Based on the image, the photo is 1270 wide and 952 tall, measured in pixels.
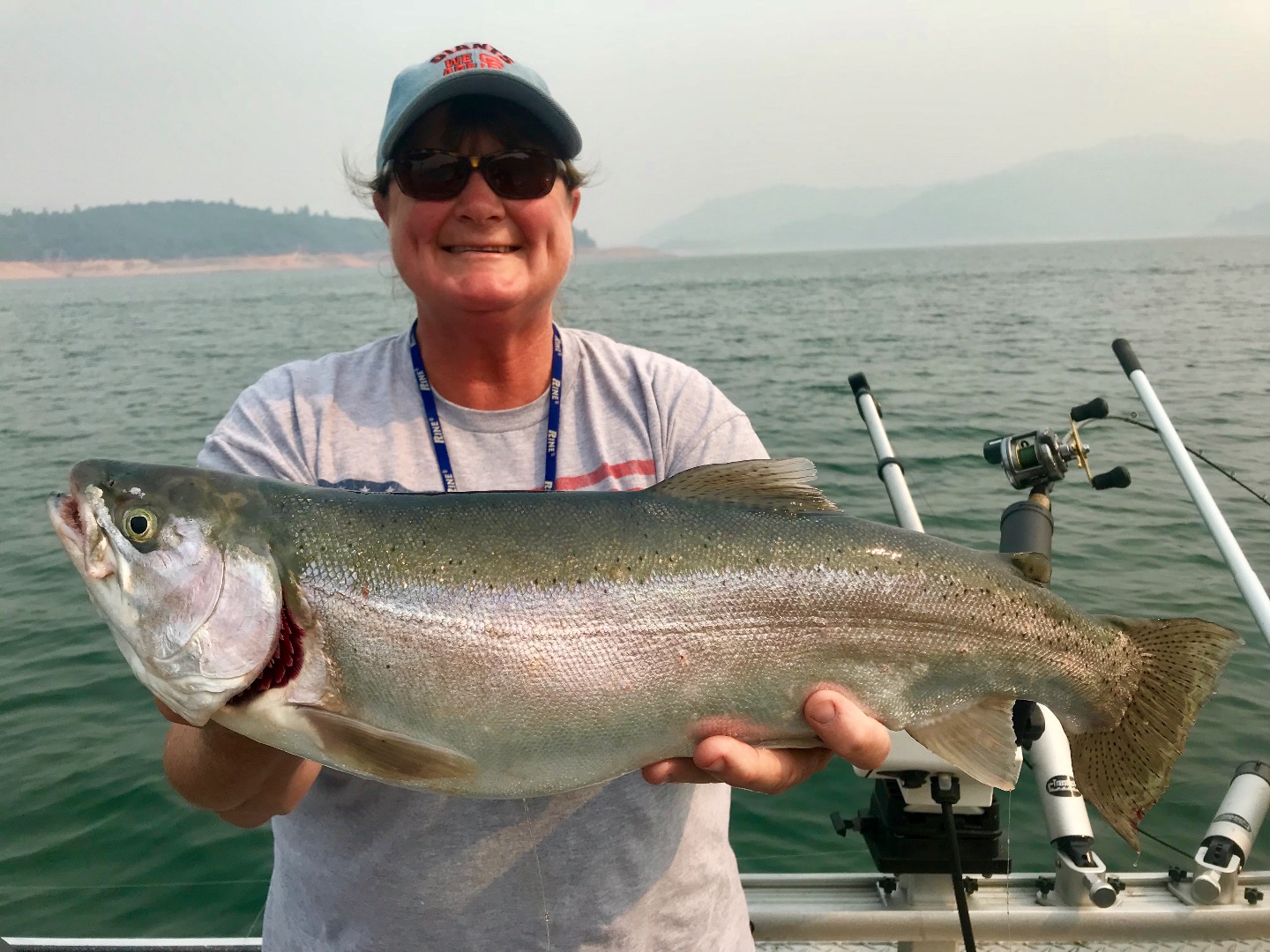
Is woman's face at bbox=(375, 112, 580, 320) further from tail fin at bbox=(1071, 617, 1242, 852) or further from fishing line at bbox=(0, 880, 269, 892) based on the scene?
fishing line at bbox=(0, 880, 269, 892)

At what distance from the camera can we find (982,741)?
2557 mm

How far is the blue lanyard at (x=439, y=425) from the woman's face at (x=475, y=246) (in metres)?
0.18

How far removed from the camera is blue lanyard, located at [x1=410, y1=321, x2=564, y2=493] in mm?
2602

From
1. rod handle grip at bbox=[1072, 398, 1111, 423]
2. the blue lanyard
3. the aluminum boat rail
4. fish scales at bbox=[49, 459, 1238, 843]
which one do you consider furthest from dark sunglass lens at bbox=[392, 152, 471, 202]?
rod handle grip at bbox=[1072, 398, 1111, 423]

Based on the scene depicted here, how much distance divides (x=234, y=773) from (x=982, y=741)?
2.02 meters

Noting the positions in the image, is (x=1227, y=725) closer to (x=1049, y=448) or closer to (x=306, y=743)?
(x=1049, y=448)

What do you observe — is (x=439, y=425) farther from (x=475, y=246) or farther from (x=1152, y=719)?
(x=1152, y=719)

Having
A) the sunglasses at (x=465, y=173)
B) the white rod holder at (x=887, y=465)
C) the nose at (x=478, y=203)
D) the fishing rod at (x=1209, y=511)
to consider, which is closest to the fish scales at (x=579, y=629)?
the nose at (x=478, y=203)

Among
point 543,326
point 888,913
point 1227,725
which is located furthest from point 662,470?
point 1227,725

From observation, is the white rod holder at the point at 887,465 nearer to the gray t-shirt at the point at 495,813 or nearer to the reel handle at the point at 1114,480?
the reel handle at the point at 1114,480

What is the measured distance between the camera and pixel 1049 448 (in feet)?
14.8

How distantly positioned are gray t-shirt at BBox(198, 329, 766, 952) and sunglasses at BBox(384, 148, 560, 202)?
18.6 inches

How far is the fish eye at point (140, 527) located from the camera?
2238mm

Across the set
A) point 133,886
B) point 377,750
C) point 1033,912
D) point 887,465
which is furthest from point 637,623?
point 133,886
